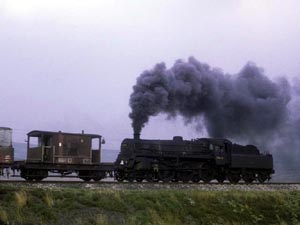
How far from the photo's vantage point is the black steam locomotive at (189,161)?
2758 cm

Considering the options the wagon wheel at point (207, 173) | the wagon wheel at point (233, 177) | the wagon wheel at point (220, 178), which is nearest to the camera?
the wagon wheel at point (207, 173)

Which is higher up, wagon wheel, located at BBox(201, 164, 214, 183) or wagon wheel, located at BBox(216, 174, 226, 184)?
wagon wheel, located at BBox(201, 164, 214, 183)

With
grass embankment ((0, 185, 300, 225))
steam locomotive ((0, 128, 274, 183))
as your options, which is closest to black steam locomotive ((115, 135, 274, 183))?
steam locomotive ((0, 128, 274, 183))

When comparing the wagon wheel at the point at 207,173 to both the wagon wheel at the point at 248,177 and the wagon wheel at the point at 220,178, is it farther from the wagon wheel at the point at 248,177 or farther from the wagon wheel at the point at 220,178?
the wagon wheel at the point at 248,177

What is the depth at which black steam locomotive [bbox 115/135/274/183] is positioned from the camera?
27.6 metres

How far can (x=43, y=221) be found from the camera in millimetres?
15312

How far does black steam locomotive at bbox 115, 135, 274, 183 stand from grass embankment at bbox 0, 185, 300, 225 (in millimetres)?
7380

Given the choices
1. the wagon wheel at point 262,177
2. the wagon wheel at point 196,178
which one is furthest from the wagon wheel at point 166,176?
the wagon wheel at point 262,177

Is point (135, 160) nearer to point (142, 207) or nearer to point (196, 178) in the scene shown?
point (196, 178)

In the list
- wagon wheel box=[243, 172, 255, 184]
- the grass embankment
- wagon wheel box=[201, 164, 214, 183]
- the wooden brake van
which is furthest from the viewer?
wagon wheel box=[243, 172, 255, 184]

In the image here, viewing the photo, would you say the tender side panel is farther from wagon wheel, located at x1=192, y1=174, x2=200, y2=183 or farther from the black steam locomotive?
wagon wheel, located at x1=192, y1=174, x2=200, y2=183

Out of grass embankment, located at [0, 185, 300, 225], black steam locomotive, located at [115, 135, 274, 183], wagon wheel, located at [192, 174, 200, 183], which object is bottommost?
grass embankment, located at [0, 185, 300, 225]

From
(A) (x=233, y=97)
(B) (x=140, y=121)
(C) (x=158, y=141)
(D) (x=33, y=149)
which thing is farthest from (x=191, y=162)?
(A) (x=233, y=97)

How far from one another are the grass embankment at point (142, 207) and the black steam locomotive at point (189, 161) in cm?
738
